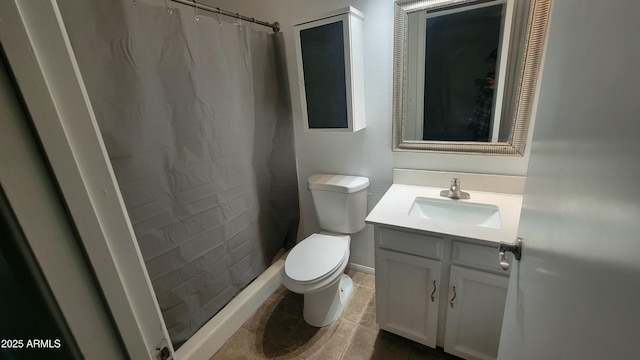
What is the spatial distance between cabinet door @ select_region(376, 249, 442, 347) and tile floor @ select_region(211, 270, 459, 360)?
0.11 metres

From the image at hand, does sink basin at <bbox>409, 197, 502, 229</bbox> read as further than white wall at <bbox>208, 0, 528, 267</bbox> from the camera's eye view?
No

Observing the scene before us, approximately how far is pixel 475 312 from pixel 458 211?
19.4 inches

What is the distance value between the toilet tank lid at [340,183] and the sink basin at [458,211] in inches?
14.8

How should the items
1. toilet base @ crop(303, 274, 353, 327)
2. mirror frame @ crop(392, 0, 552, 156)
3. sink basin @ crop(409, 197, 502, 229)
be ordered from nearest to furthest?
mirror frame @ crop(392, 0, 552, 156) → sink basin @ crop(409, 197, 502, 229) → toilet base @ crop(303, 274, 353, 327)

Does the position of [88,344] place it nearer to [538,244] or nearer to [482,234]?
[538,244]

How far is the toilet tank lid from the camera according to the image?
1680 mm

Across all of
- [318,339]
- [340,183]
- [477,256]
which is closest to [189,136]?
[340,183]

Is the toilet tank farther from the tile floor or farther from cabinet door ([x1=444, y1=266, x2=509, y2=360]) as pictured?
cabinet door ([x1=444, y1=266, x2=509, y2=360])

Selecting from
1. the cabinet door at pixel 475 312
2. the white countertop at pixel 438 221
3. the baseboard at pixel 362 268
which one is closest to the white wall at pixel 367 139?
the baseboard at pixel 362 268

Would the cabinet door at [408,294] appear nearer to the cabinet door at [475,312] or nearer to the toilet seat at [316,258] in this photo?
the cabinet door at [475,312]

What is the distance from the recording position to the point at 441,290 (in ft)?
4.07

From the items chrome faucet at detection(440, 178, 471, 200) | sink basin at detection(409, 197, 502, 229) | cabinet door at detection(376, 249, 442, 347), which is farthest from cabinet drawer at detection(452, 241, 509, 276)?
chrome faucet at detection(440, 178, 471, 200)

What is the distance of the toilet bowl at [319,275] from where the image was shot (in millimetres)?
1418

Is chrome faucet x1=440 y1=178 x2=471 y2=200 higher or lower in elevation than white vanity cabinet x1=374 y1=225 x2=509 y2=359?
higher
